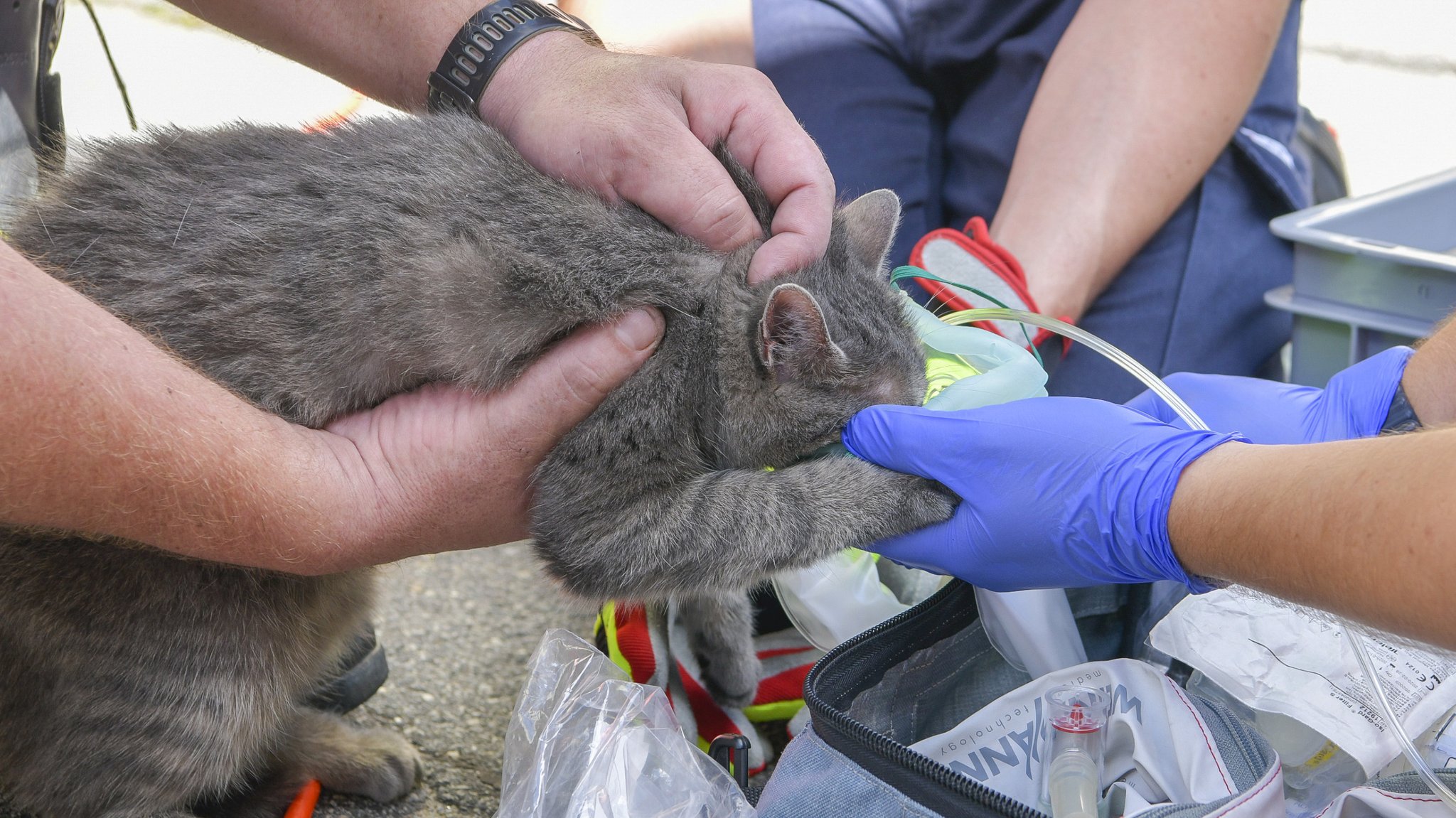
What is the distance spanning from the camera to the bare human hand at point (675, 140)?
1767mm

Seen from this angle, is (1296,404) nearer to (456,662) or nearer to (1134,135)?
(1134,135)

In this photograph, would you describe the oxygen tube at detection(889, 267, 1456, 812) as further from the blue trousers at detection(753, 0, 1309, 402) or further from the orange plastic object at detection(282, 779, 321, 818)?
the orange plastic object at detection(282, 779, 321, 818)

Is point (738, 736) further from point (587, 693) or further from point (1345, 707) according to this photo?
point (1345, 707)

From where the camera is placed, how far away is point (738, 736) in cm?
181

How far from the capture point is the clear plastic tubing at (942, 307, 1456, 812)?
1.46m

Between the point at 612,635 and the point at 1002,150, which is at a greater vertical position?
the point at 1002,150

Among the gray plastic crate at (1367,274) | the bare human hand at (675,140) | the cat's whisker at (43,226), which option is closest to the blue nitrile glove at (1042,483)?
the bare human hand at (675,140)

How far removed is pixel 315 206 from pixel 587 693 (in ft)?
2.97

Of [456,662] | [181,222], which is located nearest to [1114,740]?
[456,662]

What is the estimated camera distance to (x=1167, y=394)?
6.43 ft

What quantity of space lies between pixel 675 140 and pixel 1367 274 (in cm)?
172

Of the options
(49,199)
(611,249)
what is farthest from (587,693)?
(49,199)

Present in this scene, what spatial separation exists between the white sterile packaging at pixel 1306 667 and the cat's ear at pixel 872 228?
2.71 ft

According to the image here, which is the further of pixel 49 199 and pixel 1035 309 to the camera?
pixel 1035 309
